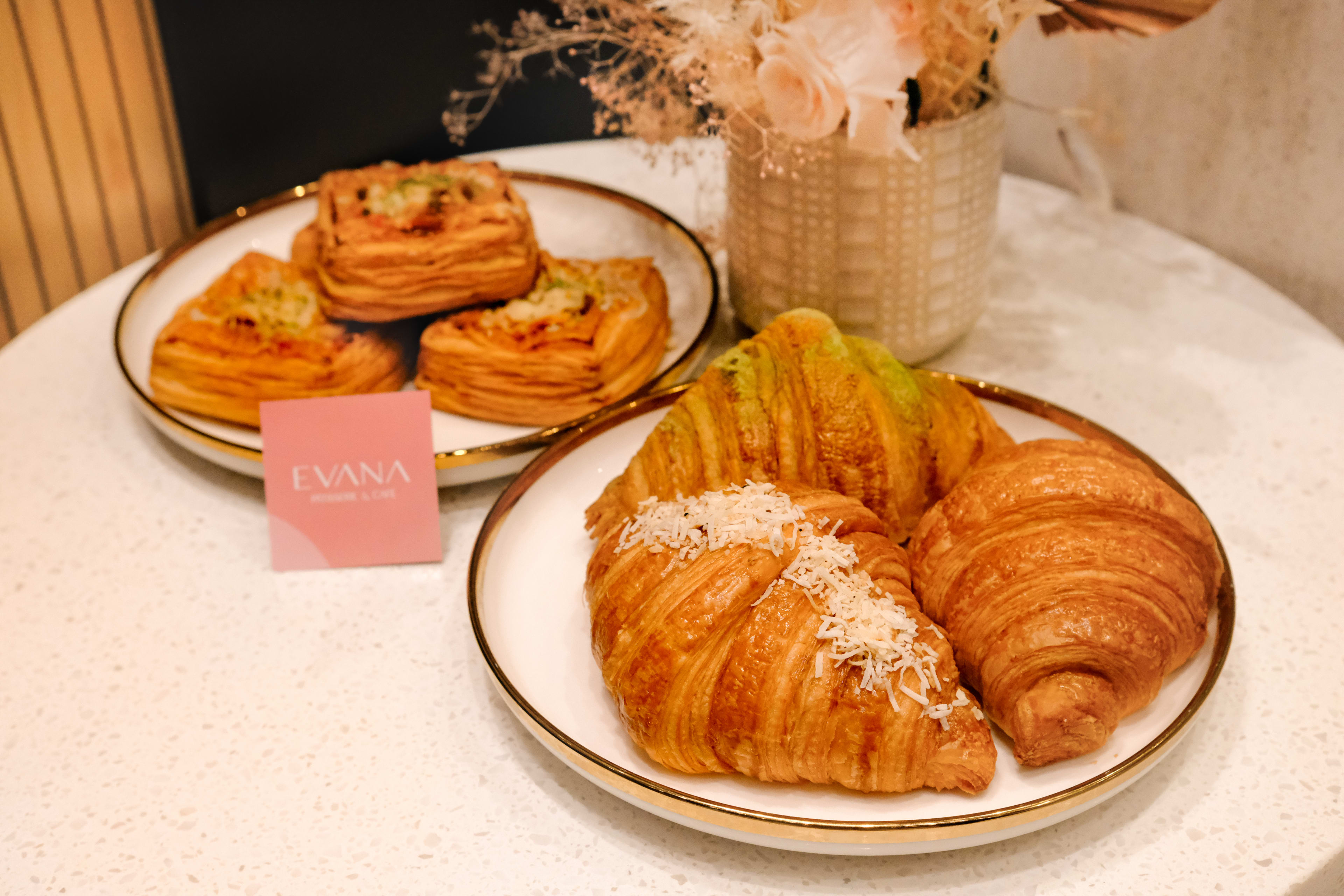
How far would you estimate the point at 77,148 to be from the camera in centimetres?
237

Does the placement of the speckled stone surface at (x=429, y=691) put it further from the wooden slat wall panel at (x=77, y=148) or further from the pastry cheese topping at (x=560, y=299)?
the wooden slat wall panel at (x=77, y=148)

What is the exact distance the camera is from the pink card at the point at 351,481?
118 centimetres

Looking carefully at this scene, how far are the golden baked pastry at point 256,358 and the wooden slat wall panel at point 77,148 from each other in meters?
Answer: 1.17

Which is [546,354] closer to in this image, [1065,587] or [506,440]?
[506,440]

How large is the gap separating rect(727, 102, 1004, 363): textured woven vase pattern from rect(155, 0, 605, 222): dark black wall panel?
1.03 meters

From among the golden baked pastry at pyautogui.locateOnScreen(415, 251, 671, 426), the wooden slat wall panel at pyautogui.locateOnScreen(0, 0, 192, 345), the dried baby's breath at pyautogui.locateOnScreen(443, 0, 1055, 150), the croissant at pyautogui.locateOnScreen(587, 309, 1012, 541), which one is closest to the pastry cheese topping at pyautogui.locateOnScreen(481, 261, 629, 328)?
the golden baked pastry at pyautogui.locateOnScreen(415, 251, 671, 426)

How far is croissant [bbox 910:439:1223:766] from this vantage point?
34.4 inches

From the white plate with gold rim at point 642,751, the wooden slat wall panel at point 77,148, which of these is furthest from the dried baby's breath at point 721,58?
the wooden slat wall panel at point 77,148

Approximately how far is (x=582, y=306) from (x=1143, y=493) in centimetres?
74

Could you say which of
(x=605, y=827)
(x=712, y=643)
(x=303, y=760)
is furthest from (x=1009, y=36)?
(x=303, y=760)

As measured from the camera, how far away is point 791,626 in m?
0.86

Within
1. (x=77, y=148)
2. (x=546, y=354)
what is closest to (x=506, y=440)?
(x=546, y=354)

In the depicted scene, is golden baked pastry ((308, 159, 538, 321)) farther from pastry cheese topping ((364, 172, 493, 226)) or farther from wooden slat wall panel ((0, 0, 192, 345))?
wooden slat wall panel ((0, 0, 192, 345))

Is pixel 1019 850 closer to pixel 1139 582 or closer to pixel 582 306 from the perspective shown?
pixel 1139 582
